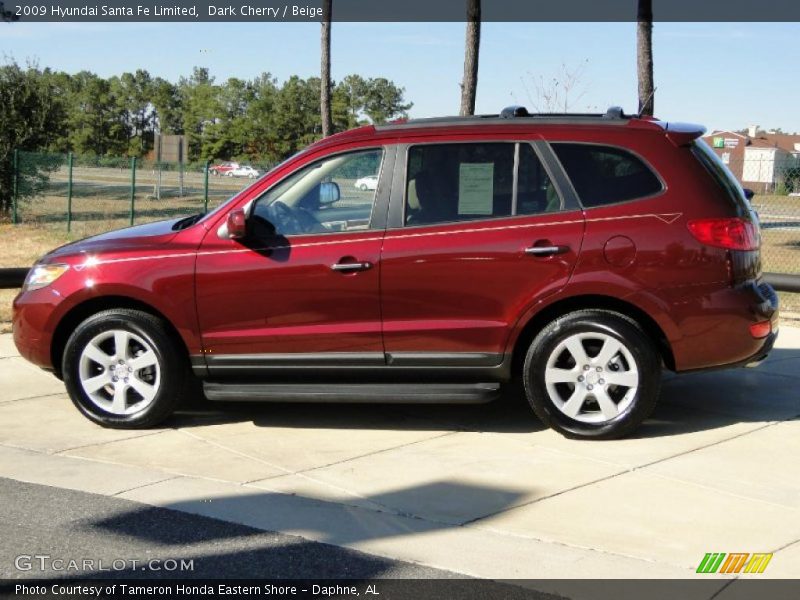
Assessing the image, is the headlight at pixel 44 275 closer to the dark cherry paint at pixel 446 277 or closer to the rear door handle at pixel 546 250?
the dark cherry paint at pixel 446 277

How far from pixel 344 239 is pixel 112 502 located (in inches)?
84.1

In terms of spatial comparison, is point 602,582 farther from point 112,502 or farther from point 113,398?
point 113,398

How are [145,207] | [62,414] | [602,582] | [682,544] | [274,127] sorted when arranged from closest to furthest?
1. [602,582]
2. [682,544]
3. [62,414]
4. [145,207]
5. [274,127]

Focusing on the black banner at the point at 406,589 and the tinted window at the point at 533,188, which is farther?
the tinted window at the point at 533,188

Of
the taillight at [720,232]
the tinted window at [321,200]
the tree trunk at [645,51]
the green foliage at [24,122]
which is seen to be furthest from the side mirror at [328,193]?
the green foliage at [24,122]

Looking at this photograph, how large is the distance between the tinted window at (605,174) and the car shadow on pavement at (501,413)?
4.94ft

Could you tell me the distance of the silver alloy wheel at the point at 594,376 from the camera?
6461 millimetres

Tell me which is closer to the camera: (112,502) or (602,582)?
(602,582)

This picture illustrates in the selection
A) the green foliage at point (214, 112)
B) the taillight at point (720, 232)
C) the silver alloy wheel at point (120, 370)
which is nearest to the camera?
the taillight at point (720, 232)

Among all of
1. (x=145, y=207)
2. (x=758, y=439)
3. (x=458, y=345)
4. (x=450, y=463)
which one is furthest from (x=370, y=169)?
(x=145, y=207)

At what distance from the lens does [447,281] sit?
21.5 feet

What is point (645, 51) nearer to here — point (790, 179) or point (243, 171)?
point (790, 179)

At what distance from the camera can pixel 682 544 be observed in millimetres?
4895

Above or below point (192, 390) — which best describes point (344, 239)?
above
